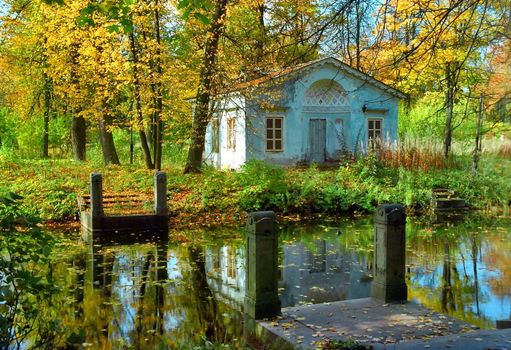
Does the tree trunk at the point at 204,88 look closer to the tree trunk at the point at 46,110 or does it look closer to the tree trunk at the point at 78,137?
the tree trunk at the point at 78,137

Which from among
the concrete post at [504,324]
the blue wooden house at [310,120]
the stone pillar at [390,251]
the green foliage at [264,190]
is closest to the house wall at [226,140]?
the blue wooden house at [310,120]

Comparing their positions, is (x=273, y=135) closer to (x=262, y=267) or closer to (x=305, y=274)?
(x=305, y=274)

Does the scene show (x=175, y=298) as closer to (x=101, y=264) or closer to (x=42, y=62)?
(x=101, y=264)

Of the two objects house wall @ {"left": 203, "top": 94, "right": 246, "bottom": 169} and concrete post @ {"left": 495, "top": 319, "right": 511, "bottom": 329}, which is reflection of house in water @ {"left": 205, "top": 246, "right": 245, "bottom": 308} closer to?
concrete post @ {"left": 495, "top": 319, "right": 511, "bottom": 329}

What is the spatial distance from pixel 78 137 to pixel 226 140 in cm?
815

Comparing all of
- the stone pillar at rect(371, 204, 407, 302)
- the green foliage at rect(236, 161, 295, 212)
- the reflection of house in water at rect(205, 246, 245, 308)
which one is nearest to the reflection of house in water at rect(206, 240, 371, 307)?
the reflection of house in water at rect(205, 246, 245, 308)

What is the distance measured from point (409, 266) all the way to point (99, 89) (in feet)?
51.4

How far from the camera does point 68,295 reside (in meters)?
8.52

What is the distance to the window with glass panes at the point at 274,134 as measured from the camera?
26578 mm

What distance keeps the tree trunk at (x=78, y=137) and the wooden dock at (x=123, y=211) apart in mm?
13190

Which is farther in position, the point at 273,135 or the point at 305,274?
the point at 273,135

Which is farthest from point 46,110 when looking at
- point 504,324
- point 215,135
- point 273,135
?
point 504,324

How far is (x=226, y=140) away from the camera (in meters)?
28.3

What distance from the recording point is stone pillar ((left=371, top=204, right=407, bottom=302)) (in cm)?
738
